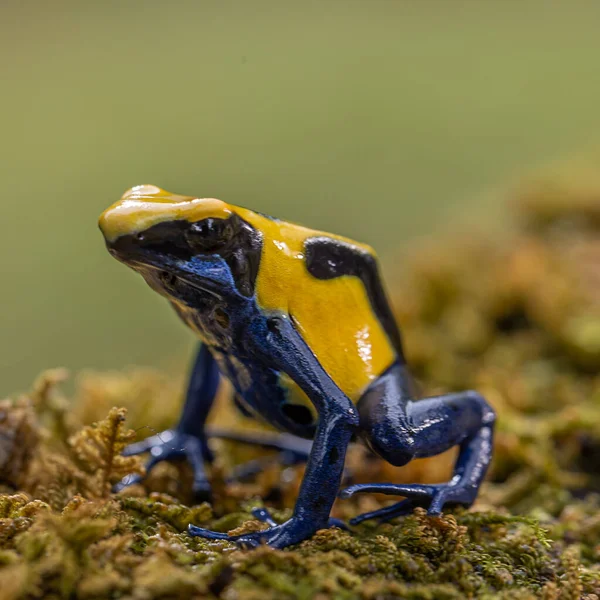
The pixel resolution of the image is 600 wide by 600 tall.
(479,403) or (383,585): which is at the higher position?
(479,403)

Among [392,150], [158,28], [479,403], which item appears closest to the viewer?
[479,403]

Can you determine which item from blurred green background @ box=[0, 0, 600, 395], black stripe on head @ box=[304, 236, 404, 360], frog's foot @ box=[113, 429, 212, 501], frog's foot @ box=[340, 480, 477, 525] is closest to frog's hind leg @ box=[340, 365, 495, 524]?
frog's foot @ box=[340, 480, 477, 525]

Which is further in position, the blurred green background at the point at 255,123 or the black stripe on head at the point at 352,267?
the blurred green background at the point at 255,123

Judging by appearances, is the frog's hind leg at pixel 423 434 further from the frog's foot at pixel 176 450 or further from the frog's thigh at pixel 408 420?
the frog's foot at pixel 176 450

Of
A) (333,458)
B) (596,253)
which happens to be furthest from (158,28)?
(333,458)

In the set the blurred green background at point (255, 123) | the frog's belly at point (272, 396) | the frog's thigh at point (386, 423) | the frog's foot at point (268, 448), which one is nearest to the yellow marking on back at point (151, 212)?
the frog's belly at point (272, 396)

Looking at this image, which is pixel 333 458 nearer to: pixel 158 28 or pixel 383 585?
pixel 383 585

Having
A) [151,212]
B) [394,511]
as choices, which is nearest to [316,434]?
[394,511]
